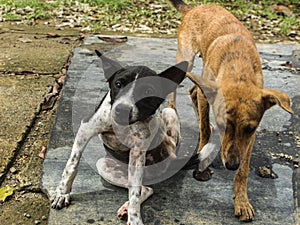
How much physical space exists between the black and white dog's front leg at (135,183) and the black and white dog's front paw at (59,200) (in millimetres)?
543

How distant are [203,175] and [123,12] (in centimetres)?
682

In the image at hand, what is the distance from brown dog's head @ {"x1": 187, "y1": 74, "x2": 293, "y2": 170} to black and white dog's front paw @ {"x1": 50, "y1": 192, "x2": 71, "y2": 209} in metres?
1.25

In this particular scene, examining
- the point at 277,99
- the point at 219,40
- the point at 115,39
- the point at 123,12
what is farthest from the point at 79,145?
the point at 123,12

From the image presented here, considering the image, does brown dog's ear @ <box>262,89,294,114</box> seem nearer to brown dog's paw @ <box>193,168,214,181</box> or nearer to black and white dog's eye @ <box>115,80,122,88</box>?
brown dog's paw @ <box>193,168,214,181</box>

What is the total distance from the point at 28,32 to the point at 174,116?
503 centimetres

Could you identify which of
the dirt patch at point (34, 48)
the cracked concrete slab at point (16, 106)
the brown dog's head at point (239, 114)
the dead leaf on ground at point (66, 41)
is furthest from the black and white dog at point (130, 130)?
the dead leaf on ground at point (66, 41)

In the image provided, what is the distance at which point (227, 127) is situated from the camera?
3.54 meters

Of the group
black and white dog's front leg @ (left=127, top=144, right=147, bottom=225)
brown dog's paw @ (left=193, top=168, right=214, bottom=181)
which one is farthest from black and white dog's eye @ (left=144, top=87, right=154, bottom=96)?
brown dog's paw @ (left=193, top=168, right=214, bottom=181)

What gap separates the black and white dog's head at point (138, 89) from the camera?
3.14 m

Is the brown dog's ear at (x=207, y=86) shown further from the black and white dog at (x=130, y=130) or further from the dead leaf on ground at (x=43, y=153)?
the dead leaf on ground at (x=43, y=153)

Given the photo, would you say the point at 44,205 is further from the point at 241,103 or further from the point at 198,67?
the point at 198,67

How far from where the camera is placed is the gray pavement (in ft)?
11.8

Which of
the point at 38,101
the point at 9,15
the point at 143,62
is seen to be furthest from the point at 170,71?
the point at 9,15

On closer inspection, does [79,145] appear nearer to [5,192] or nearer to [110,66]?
[110,66]
